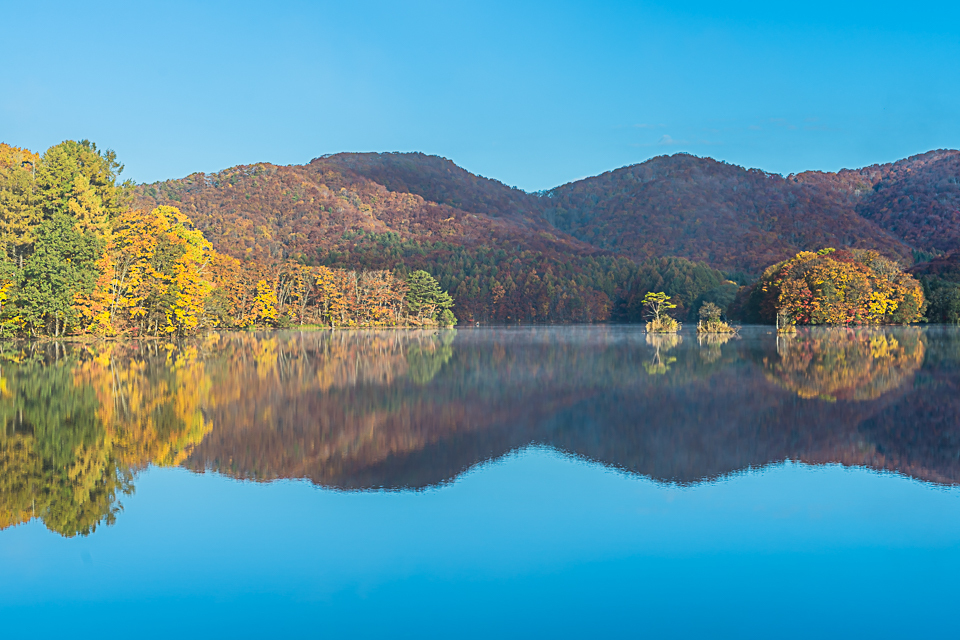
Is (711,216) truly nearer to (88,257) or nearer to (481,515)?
(88,257)

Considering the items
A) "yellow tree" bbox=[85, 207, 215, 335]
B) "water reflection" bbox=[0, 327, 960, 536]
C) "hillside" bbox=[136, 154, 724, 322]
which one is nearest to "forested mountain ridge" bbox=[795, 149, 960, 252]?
"hillside" bbox=[136, 154, 724, 322]

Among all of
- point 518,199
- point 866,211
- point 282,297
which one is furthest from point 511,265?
point 866,211

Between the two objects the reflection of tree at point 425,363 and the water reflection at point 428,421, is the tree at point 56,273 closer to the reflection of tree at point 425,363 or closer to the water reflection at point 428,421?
the water reflection at point 428,421

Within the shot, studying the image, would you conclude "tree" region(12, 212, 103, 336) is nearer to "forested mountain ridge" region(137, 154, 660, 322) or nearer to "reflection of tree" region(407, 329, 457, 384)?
"reflection of tree" region(407, 329, 457, 384)

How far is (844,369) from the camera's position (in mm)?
17828

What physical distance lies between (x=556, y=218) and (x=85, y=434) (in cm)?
16774

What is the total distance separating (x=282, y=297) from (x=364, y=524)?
173ft

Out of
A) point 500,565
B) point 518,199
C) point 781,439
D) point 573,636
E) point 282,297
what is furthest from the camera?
point 518,199

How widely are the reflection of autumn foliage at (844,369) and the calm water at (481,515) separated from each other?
864 mm

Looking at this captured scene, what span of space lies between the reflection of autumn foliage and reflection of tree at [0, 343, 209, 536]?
35.9 ft

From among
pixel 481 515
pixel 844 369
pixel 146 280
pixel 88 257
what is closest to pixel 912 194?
pixel 844 369

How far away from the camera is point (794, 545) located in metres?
5.27

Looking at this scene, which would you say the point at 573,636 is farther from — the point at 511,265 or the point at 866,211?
the point at 866,211

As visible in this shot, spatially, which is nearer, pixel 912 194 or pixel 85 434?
pixel 85 434
